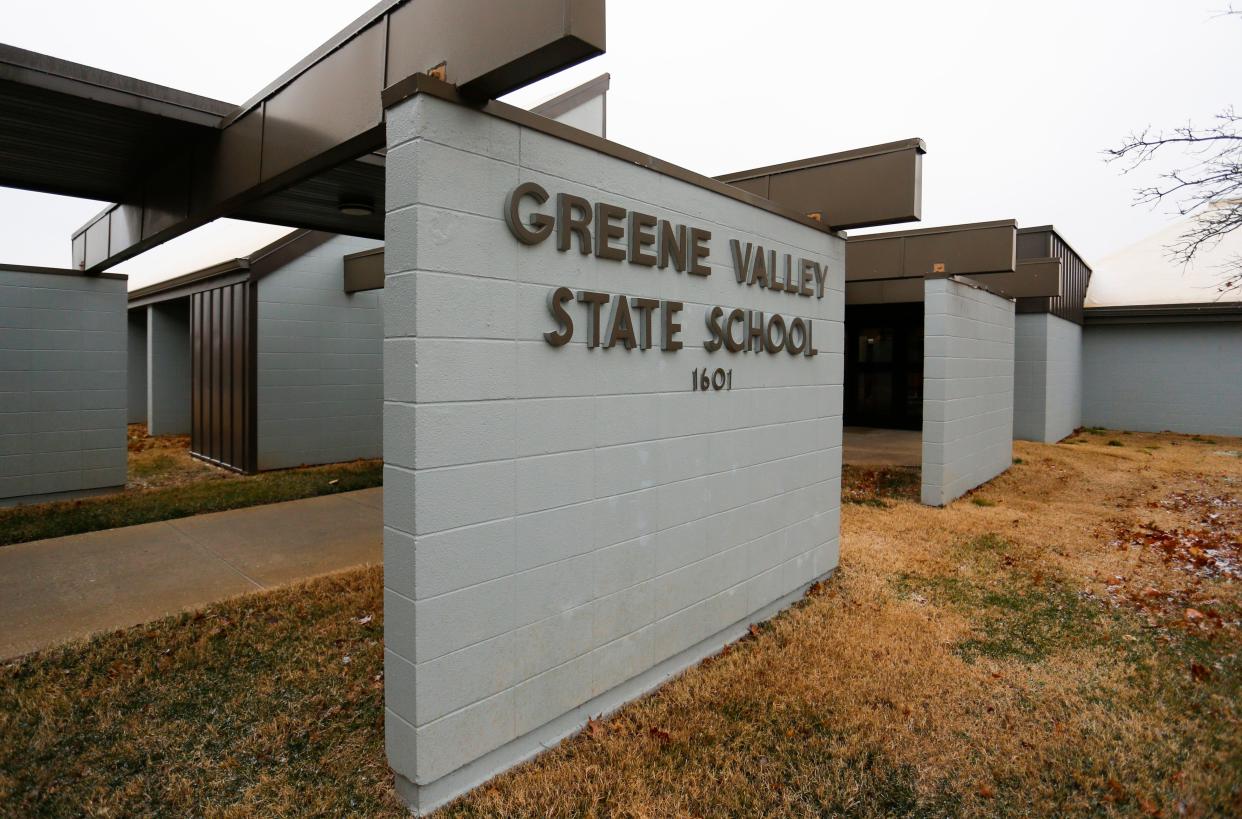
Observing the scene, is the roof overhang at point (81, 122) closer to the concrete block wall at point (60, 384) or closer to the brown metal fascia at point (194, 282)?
the concrete block wall at point (60, 384)

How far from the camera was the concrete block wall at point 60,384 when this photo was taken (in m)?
8.21

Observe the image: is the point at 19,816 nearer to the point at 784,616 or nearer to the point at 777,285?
the point at 784,616

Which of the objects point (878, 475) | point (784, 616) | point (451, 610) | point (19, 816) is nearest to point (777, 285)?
point (784, 616)

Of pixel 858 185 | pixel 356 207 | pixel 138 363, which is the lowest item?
pixel 138 363

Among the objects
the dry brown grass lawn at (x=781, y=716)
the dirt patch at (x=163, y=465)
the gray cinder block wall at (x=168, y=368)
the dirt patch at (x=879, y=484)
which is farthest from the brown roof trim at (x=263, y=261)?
the dirt patch at (x=879, y=484)

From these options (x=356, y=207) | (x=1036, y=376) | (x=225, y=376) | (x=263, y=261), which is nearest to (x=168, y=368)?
(x=225, y=376)

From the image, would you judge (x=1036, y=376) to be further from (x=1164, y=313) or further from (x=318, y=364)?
(x=318, y=364)

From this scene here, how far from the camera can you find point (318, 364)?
10930 mm

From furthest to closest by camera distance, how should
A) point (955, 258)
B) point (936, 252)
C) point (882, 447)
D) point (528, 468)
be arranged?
point (882, 447) < point (936, 252) < point (955, 258) < point (528, 468)

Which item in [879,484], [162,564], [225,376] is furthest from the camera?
[225,376]

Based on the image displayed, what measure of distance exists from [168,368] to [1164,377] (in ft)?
78.1

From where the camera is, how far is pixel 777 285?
4.74m

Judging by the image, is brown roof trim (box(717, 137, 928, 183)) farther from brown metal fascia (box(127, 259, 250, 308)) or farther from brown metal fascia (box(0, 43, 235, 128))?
brown metal fascia (box(127, 259, 250, 308))

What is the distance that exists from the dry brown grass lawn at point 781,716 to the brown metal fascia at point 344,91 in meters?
3.00
